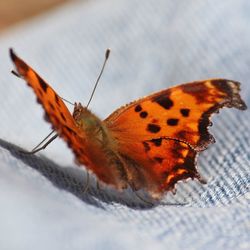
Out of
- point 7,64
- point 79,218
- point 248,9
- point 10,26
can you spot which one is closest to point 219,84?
point 79,218

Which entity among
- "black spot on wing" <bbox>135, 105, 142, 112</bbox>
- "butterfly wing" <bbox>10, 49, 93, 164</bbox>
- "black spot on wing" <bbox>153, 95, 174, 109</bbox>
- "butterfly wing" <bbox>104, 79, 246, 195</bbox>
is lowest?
"butterfly wing" <bbox>104, 79, 246, 195</bbox>

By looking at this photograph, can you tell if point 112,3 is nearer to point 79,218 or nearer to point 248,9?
point 248,9

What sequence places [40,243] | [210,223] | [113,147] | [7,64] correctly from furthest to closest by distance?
[7,64], [113,147], [210,223], [40,243]

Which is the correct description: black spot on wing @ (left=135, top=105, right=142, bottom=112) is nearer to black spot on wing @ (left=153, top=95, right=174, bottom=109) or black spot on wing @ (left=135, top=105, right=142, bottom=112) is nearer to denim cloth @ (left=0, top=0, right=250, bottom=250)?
black spot on wing @ (left=153, top=95, right=174, bottom=109)

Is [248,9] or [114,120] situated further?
[248,9]

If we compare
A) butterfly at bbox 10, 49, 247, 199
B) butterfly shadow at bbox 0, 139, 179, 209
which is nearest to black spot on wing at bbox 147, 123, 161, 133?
butterfly at bbox 10, 49, 247, 199

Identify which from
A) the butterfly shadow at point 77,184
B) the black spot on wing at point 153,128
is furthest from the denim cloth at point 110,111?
the black spot on wing at point 153,128

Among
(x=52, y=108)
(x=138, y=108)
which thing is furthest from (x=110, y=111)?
(x=52, y=108)

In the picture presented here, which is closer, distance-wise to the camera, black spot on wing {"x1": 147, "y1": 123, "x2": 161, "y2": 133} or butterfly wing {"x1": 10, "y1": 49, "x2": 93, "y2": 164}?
butterfly wing {"x1": 10, "y1": 49, "x2": 93, "y2": 164}
